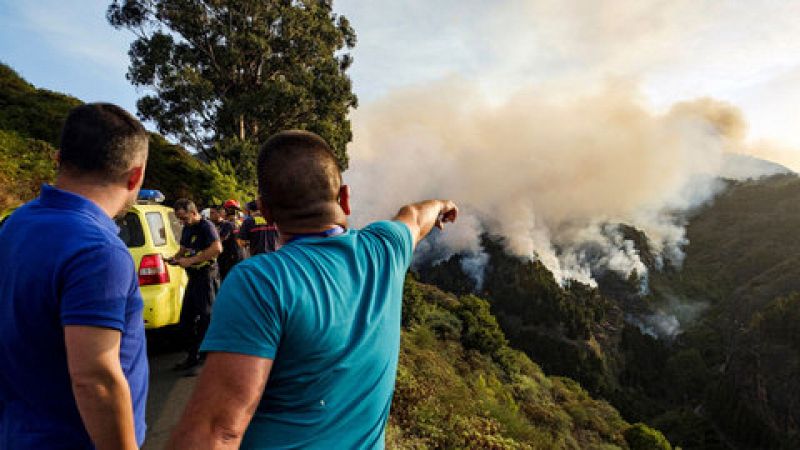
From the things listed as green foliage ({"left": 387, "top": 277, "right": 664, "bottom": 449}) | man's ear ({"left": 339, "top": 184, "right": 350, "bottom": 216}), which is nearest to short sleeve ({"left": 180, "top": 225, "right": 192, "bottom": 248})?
green foliage ({"left": 387, "top": 277, "right": 664, "bottom": 449})

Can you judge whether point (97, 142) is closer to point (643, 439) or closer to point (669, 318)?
point (643, 439)

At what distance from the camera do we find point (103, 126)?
157 cm

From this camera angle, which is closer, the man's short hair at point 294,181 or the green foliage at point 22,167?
the man's short hair at point 294,181

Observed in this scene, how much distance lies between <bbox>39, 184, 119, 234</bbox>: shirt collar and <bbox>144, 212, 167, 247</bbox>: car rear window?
4822mm

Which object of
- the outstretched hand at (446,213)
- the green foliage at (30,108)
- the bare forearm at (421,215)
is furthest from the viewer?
the green foliage at (30,108)

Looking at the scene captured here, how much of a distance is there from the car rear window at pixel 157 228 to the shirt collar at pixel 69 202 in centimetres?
482

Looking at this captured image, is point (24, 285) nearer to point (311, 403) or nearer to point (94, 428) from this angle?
point (94, 428)

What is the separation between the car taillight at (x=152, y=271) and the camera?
5508 millimetres

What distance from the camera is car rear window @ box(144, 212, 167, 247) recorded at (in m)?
6.01

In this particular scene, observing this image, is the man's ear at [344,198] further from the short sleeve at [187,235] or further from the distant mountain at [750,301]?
the distant mountain at [750,301]

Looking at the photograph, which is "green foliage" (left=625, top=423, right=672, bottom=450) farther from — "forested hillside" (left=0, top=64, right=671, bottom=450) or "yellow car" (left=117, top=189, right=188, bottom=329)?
"yellow car" (left=117, top=189, right=188, bottom=329)

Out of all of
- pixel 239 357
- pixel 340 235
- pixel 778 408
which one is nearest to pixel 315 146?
pixel 340 235

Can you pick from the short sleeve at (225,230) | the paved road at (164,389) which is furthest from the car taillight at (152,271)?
the short sleeve at (225,230)

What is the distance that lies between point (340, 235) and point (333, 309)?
10.8 inches
